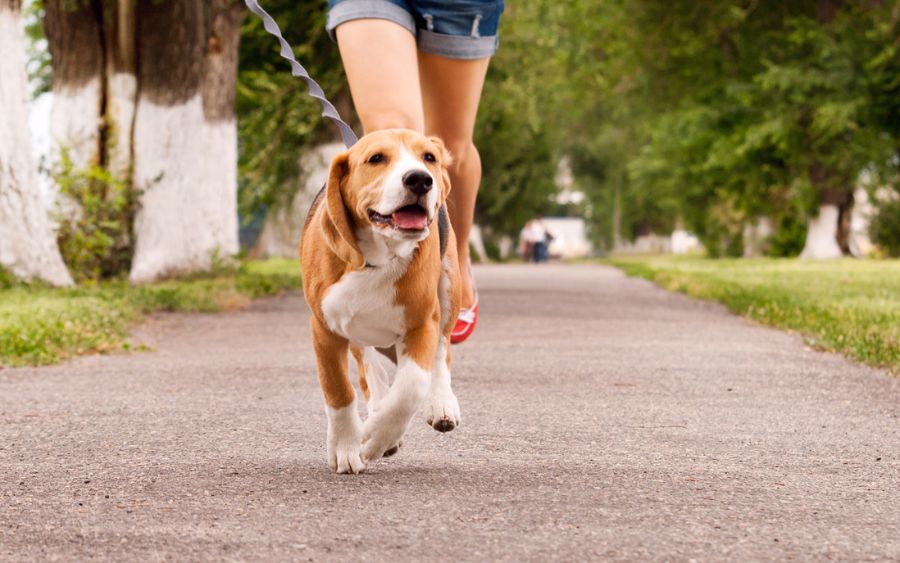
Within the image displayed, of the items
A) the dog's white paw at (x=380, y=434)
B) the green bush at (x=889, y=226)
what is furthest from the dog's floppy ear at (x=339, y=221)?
the green bush at (x=889, y=226)

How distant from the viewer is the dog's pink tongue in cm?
336

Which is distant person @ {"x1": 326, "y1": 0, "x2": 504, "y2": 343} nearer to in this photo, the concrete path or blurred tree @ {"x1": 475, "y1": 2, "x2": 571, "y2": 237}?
the concrete path

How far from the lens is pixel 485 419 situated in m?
5.04

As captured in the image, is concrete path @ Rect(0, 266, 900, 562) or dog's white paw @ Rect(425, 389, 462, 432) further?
dog's white paw @ Rect(425, 389, 462, 432)

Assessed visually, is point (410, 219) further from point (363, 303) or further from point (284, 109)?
point (284, 109)

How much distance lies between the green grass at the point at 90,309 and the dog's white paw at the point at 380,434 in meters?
3.86

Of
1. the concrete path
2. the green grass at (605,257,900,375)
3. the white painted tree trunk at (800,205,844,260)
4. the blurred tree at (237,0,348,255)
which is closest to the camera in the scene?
the concrete path

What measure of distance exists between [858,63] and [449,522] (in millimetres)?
25874

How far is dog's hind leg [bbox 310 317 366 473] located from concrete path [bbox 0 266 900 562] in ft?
0.25

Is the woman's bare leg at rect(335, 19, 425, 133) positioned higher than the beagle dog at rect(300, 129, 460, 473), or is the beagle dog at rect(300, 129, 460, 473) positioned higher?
the woman's bare leg at rect(335, 19, 425, 133)

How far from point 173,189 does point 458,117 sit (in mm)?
9293

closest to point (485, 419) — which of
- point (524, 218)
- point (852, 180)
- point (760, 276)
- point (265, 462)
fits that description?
point (265, 462)

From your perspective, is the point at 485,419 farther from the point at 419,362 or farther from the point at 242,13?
the point at 242,13

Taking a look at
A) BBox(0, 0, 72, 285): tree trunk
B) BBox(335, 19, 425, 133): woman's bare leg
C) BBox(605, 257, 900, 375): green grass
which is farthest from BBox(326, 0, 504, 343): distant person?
BBox(0, 0, 72, 285): tree trunk
